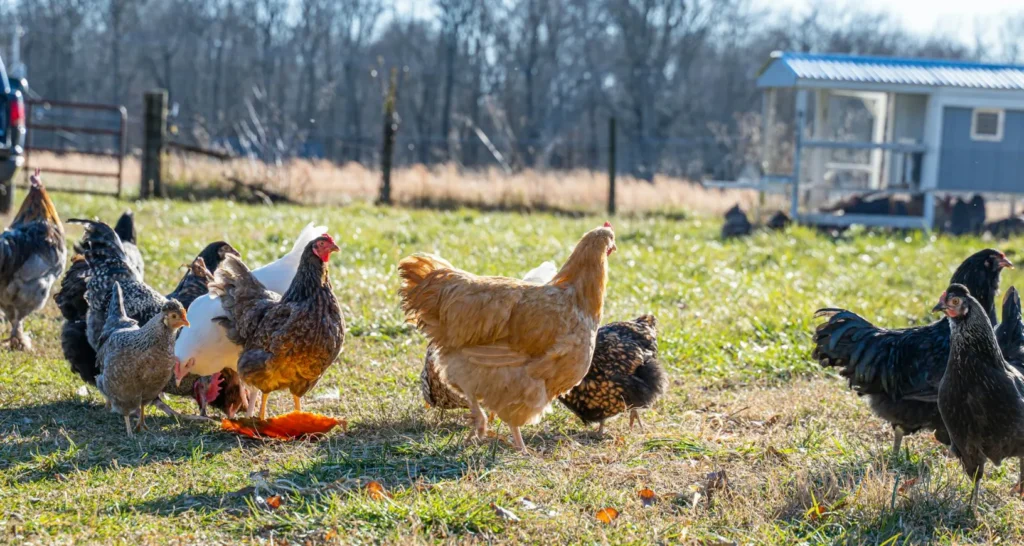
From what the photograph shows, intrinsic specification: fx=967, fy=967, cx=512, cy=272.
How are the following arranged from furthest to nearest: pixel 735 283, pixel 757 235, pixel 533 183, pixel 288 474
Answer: pixel 533 183 < pixel 757 235 < pixel 735 283 < pixel 288 474

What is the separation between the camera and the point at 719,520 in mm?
4043

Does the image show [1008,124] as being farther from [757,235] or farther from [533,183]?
[533,183]

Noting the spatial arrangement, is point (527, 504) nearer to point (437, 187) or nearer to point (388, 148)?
point (388, 148)

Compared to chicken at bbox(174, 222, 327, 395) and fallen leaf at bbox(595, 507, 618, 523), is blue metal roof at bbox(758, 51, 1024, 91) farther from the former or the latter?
fallen leaf at bbox(595, 507, 618, 523)

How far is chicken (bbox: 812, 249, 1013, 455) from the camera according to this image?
5117mm

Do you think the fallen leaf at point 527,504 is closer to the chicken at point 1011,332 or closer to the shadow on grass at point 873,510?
the shadow on grass at point 873,510

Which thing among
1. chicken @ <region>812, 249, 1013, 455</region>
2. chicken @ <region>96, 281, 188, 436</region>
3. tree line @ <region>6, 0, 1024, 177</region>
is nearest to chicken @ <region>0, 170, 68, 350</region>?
chicken @ <region>96, 281, 188, 436</region>

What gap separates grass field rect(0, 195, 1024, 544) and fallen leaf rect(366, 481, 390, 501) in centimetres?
3

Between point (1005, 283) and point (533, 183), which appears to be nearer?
point (1005, 283)

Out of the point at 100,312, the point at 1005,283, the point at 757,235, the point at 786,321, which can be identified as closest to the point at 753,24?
the point at 757,235

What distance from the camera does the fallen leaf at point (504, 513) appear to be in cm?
390

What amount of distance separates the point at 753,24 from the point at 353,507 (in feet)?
157

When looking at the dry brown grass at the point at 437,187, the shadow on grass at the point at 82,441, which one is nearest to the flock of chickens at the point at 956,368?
the shadow on grass at the point at 82,441

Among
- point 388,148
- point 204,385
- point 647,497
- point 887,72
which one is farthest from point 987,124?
point 204,385
